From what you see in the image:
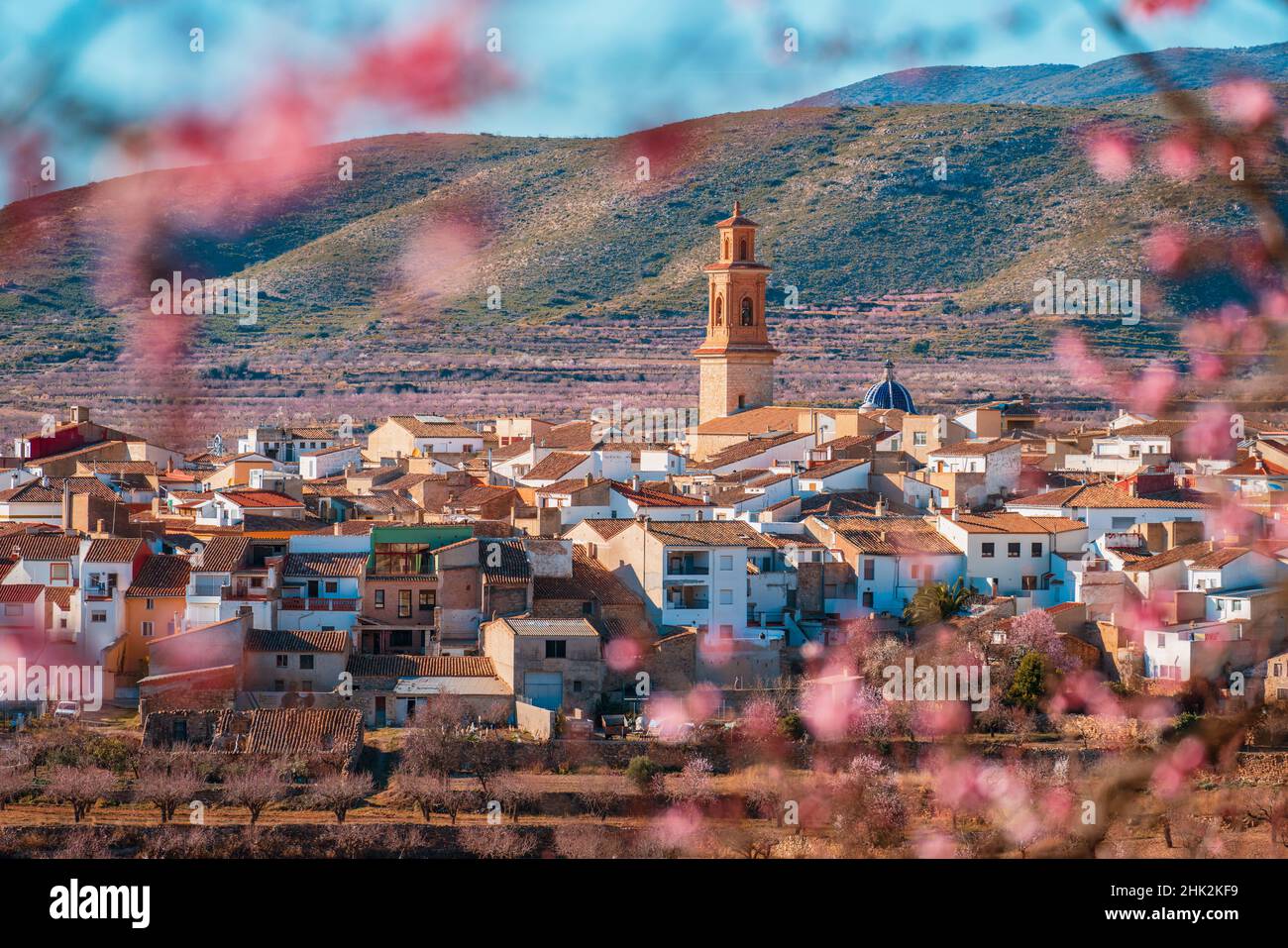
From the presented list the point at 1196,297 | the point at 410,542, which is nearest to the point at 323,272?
the point at 1196,297

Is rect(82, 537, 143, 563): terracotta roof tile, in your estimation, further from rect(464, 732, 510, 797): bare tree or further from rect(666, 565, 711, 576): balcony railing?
rect(666, 565, 711, 576): balcony railing

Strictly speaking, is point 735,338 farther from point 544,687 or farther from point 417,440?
point 544,687

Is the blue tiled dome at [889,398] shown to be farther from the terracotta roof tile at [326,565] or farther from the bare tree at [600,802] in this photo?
the bare tree at [600,802]

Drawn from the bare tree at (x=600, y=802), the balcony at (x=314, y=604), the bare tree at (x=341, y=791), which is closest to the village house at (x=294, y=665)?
the balcony at (x=314, y=604)

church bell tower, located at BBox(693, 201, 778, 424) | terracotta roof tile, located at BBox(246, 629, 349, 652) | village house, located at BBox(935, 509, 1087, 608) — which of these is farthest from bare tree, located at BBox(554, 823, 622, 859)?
church bell tower, located at BBox(693, 201, 778, 424)

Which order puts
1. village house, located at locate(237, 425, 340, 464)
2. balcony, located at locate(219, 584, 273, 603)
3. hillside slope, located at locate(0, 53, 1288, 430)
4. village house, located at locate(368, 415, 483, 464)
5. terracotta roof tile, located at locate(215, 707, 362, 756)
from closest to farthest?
terracotta roof tile, located at locate(215, 707, 362, 756), balcony, located at locate(219, 584, 273, 603), village house, located at locate(237, 425, 340, 464), village house, located at locate(368, 415, 483, 464), hillside slope, located at locate(0, 53, 1288, 430)

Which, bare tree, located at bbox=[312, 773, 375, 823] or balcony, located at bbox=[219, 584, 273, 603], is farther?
balcony, located at bbox=[219, 584, 273, 603]

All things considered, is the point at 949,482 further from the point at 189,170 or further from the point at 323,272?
the point at 323,272
